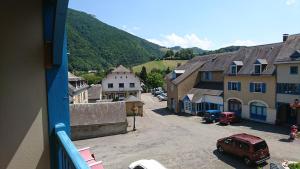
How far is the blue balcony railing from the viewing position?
2.46m

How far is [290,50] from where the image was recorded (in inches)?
1145

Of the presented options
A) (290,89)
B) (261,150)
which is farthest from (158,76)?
(261,150)

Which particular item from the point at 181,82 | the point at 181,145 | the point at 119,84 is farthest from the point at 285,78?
the point at 119,84

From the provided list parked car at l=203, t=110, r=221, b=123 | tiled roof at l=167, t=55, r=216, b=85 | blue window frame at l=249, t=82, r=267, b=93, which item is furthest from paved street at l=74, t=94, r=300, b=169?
tiled roof at l=167, t=55, r=216, b=85

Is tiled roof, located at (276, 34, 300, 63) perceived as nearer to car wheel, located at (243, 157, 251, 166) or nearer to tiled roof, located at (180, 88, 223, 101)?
tiled roof, located at (180, 88, 223, 101)

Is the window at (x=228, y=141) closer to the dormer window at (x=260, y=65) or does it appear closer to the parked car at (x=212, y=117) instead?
the parked car at (x=212, y=117)

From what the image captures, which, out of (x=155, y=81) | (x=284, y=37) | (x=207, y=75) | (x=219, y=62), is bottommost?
(x=155, y=81)

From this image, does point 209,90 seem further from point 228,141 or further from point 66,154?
point 66,154

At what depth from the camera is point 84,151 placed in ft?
44.7

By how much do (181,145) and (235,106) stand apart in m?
14.6

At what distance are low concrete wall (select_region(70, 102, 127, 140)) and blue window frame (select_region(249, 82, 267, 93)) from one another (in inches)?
590

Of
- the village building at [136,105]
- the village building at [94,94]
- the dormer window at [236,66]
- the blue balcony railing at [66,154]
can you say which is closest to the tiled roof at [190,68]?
the village building at [136,105]

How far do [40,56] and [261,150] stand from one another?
16.5 metres

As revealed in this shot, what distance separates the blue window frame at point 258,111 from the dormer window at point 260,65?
11.9 feet
